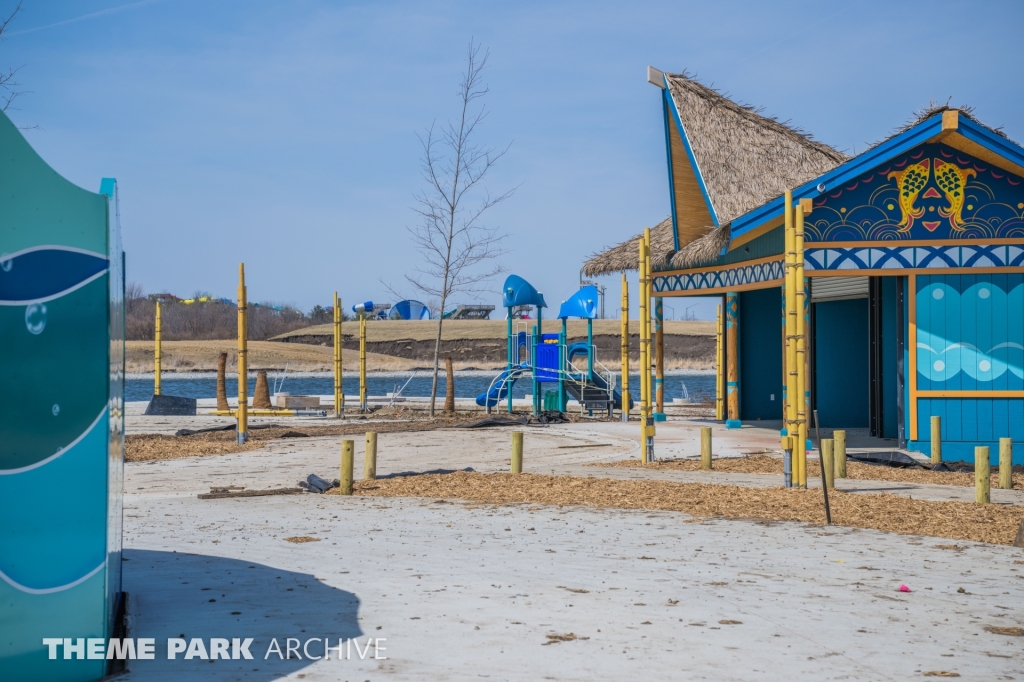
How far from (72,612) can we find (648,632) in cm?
A: 287

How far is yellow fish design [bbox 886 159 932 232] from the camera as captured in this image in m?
15.9

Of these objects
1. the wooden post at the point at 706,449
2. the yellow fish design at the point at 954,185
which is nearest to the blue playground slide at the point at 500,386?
the yellow fish design at the point at 954,185

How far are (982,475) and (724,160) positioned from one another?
924cm

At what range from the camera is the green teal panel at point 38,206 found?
439cm

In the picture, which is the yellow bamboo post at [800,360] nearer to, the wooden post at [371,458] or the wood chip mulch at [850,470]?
the wood chip mulch at [850,470]

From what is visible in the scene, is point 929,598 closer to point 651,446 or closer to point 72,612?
point 72,612

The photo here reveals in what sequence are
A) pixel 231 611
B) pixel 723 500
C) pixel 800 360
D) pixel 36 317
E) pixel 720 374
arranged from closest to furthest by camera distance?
pixel 36 317 → pixel 231 611 → pixel 723 500 → pixel 800 360 → pixel 720 374

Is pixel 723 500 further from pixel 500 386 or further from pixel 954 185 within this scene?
pixel 500 386

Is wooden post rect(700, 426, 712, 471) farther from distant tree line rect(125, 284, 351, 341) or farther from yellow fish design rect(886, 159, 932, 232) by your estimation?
distant tree line rect(125, 284, 351, 341)

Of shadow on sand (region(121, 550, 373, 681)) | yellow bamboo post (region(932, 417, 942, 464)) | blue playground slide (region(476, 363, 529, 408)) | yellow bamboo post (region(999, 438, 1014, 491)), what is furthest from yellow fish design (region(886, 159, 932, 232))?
blue playground slide (region(476, 363, 529, 408))

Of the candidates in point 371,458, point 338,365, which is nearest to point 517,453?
point 371,458

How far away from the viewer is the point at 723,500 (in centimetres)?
1034

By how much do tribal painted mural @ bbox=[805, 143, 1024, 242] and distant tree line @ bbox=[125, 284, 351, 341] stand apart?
3078 inches

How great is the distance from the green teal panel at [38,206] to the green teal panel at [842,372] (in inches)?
710
